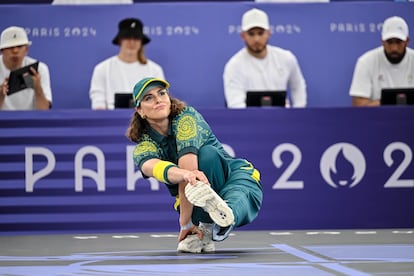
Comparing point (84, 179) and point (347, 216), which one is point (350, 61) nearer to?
point (347, 216)

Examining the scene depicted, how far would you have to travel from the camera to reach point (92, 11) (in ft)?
32.0

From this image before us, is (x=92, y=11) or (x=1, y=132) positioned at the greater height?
(x=92, y=11)

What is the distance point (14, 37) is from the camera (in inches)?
356

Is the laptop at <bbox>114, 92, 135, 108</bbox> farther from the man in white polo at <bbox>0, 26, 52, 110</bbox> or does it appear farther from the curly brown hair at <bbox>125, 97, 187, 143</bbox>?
the curly brown hair at <bbox>125, 97, 187, 143</bbox>

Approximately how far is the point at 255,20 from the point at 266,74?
584 millimetres

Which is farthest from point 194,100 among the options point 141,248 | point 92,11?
point 141,248

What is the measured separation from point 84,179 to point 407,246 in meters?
3.05

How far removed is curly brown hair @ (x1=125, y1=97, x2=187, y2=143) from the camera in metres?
5.42

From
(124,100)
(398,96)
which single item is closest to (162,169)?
(124,100)

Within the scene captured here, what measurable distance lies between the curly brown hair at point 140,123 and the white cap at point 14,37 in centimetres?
389

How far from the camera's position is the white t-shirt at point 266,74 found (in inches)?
364

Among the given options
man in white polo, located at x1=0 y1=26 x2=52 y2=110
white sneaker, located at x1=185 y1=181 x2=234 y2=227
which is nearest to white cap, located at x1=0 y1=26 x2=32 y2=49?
man in white polo, located at x1=0 y1=26 x2=52 y2=110

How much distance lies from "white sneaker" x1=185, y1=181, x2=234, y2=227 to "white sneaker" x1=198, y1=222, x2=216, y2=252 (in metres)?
0.49

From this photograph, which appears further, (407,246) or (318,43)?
(318,43)
